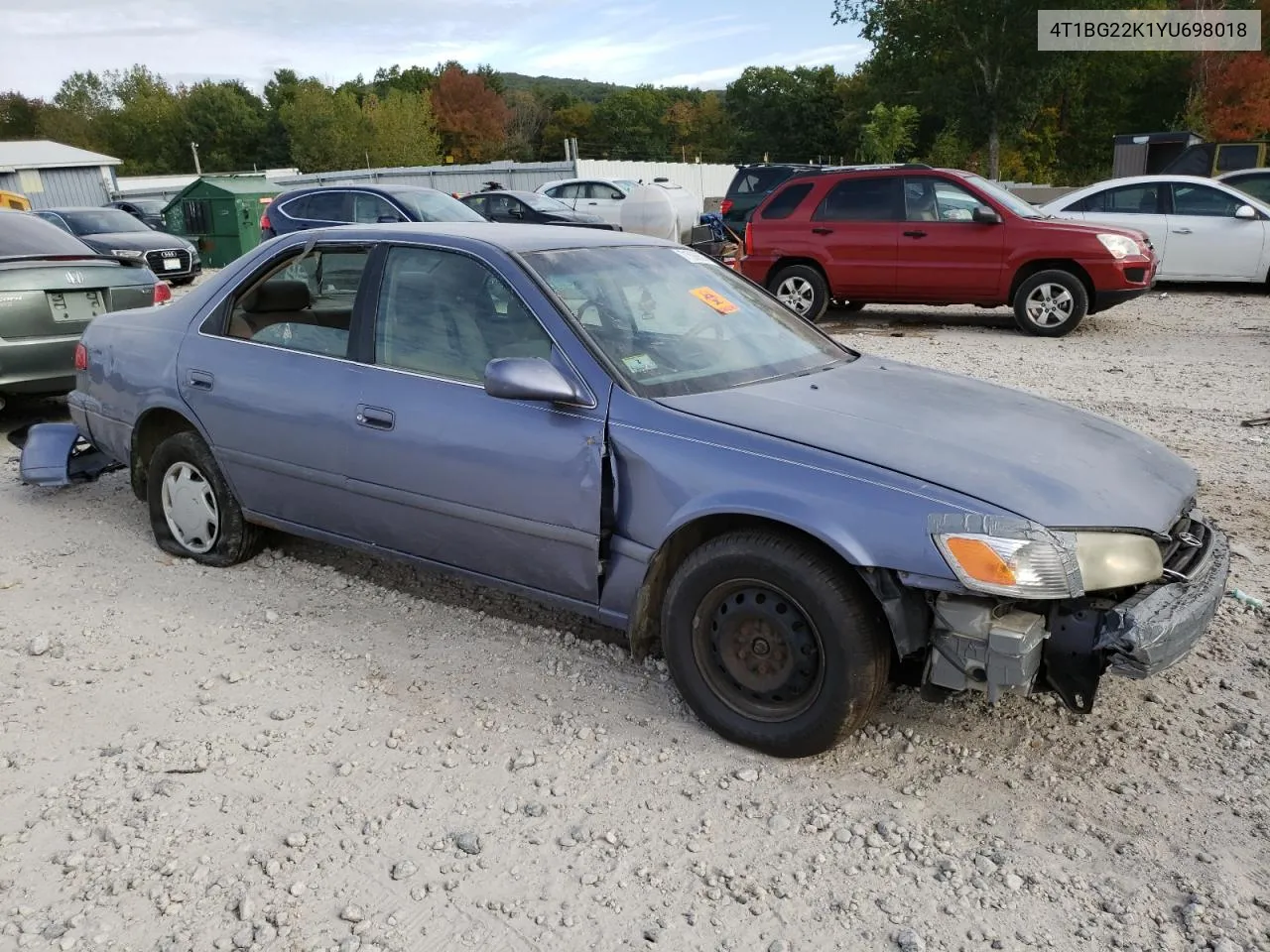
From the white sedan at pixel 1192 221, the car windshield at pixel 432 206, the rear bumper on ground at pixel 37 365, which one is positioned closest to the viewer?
the rear bumper on ground at pixel 37 365

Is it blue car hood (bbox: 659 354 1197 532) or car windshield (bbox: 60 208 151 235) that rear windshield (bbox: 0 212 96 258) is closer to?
blue car hood (bbox: 659 354 1197 532)

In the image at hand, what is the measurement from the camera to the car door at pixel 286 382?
399 centimetres

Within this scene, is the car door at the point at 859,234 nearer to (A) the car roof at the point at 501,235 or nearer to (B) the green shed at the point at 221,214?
(A) the car roof at the point at 501,235

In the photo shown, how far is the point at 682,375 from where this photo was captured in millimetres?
3467

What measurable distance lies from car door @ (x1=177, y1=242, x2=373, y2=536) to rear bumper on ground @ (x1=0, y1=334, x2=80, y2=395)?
307cm

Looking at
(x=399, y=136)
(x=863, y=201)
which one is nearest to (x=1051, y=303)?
(x=863, y=201)

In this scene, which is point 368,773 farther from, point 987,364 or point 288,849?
point 987,364

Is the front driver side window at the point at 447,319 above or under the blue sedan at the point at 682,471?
above

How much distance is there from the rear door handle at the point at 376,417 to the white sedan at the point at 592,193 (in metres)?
19.3

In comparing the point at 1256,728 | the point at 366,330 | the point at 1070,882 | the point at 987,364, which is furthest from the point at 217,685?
the point at 987,364

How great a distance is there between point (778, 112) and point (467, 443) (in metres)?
72.5

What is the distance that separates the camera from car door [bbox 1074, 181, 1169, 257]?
1284 cm

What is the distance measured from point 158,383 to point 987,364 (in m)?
7.04

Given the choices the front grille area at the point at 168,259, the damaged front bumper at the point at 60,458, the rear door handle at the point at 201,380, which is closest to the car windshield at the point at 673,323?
the rear door handle at the point at 201,380
